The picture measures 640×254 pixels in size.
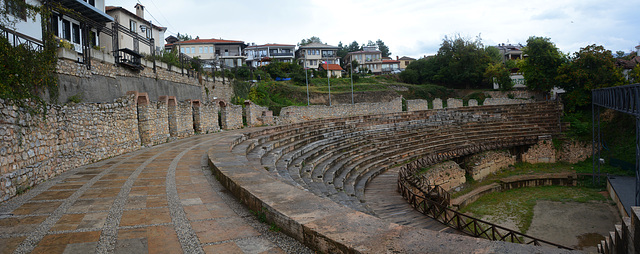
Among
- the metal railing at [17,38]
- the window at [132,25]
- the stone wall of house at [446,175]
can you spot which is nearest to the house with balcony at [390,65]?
the window at [132,25]

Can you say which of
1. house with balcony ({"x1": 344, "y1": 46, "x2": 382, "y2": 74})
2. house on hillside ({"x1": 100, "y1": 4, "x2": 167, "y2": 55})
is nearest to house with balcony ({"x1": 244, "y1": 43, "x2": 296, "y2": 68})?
house with balcony ({"x1": 344, "y1": 46, "x2": 382, "y2": 74})

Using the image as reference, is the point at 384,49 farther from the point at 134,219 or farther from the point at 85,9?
the point at 134,219

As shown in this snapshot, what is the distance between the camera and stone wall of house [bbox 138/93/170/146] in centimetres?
1450

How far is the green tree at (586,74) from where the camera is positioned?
85.3ft

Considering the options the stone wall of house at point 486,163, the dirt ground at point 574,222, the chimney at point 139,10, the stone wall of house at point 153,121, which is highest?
the chimney at point 139,10

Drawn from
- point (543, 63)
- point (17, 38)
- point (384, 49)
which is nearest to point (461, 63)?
point (543, 63)

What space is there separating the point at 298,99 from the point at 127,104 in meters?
27.6

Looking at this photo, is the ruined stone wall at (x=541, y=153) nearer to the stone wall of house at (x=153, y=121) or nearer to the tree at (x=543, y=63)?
the tree at (x=543, y=63)

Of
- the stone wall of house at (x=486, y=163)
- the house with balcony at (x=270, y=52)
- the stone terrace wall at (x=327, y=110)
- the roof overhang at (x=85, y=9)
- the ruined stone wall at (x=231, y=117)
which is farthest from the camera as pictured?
the house with balcony at (x=270, y=52)

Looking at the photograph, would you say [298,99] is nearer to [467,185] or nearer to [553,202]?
[467,185]

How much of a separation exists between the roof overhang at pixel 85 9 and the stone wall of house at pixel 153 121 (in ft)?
37.7

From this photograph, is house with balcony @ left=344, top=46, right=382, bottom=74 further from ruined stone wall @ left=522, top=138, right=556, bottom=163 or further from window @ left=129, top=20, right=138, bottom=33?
ruined stone wall @ left=522, top=138, right=556, bottom=163

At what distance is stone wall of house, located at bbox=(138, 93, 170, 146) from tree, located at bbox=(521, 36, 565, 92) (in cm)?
2957

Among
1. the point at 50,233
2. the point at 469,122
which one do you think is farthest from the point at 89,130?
the point at 469,122
